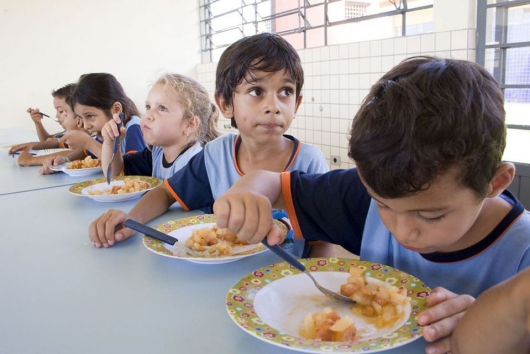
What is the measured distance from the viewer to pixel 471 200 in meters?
0.61

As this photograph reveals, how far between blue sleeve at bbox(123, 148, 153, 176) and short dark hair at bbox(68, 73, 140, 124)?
45cm

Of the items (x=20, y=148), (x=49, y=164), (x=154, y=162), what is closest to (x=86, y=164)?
(x=49, y=164)

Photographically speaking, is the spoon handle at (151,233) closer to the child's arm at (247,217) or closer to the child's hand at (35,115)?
the child's arm at (247,217)

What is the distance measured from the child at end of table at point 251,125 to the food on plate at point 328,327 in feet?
2.17

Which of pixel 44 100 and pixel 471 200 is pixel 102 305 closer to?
pixel 471 200

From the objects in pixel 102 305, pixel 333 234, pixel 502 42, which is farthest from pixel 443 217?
pixel 502 42

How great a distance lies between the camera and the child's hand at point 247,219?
704 mm

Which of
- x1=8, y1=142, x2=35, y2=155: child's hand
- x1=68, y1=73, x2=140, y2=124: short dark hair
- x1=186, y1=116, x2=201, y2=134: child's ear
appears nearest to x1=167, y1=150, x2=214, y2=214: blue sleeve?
x1=186, y1=116, x2=201, y2=134: child's ear

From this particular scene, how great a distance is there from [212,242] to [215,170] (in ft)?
1.68

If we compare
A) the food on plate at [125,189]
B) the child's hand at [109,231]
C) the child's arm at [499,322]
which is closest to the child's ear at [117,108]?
the food on plate at [125,189]

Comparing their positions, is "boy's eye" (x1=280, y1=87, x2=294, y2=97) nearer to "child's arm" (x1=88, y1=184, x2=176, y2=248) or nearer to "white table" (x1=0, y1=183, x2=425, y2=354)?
"child's arm" (x1=88, y1=184, x2=176, y2=248)

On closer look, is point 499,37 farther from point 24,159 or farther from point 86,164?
point 24,159

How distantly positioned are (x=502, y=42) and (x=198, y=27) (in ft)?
13.1

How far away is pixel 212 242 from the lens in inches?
34.5
